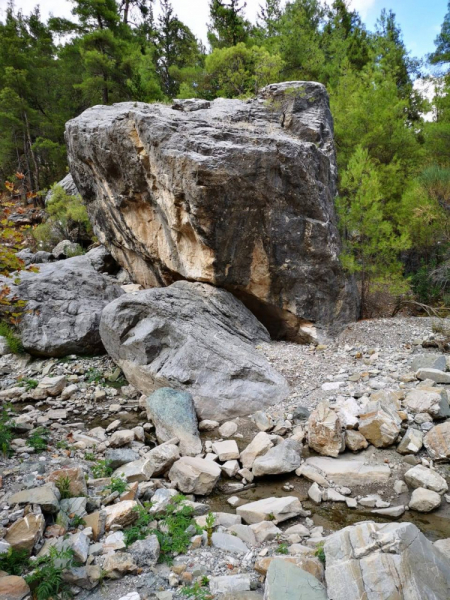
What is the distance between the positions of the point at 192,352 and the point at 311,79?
14.0m

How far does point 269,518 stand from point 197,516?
92 cm

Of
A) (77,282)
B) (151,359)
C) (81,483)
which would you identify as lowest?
(81,483)

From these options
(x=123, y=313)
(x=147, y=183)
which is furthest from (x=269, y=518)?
(x=147, y=183)

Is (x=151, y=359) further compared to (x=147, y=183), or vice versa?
(x=147, y=183)

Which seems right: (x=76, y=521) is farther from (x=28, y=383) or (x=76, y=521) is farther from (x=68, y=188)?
(x=68, y=188)

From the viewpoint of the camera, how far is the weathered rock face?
9086 mm

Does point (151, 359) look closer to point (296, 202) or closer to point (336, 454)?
point (336, 454)

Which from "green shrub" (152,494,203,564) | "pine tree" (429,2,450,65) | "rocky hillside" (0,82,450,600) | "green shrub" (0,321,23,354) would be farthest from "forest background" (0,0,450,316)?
"green shrub" (152,494,203,564)

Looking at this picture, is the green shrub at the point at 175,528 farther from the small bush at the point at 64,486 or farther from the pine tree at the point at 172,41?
the pine tree at the point at 172,41

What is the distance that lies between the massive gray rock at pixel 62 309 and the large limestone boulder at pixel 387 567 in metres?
8.76

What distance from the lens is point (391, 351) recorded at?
353 inches

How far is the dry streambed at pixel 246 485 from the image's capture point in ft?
11.2

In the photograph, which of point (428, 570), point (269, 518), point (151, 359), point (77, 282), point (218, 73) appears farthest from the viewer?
point (218, 73)

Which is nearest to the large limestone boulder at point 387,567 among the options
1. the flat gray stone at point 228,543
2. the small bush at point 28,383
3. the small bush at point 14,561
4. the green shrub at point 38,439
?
the flat gray stone at point 228,543
